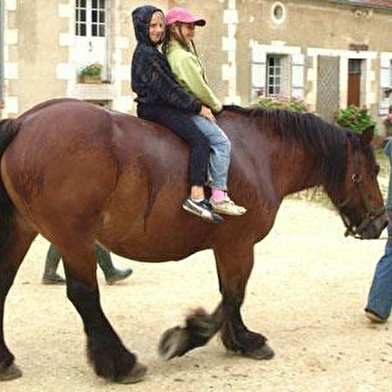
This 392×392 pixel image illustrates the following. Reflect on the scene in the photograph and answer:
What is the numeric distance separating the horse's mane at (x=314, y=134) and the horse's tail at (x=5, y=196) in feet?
4.91

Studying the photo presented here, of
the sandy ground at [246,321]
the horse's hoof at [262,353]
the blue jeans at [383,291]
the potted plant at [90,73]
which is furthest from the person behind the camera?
the potted plant at [90,73]

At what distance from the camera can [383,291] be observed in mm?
5801

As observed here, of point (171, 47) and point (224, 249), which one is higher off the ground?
point (171, 47)

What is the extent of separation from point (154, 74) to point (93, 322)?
1.46m

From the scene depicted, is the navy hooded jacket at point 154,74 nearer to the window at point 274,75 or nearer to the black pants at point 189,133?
the black pants at point 189,133

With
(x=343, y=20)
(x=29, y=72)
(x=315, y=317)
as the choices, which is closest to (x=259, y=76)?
Answer: (x=343, y=20)

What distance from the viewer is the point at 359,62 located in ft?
70.0

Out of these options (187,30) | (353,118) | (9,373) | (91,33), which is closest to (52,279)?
(9,373)

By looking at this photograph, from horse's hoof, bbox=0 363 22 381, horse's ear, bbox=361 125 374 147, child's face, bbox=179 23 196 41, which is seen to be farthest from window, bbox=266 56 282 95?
horse's hoof, bbox=0 363 22 381

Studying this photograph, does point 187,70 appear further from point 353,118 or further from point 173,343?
point 353,118

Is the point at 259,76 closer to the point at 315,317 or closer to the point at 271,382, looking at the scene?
the point at 315,317

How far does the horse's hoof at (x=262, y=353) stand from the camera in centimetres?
497

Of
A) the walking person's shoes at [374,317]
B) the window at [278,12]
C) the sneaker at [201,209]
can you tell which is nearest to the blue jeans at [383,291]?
the walking person's shoes at [374,317]

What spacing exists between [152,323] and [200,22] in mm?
2237
